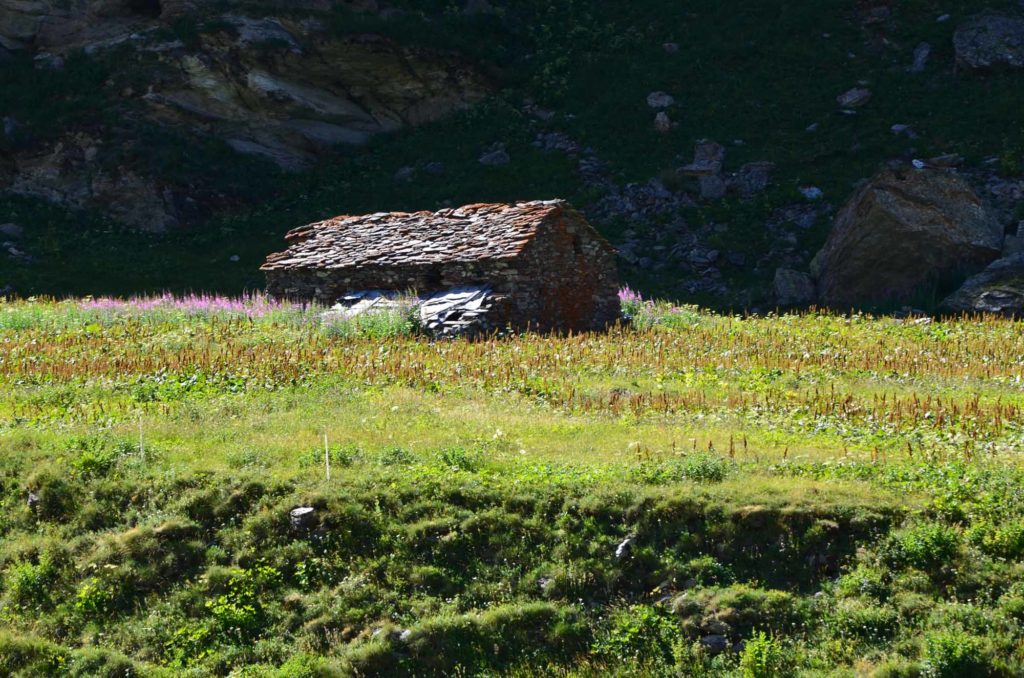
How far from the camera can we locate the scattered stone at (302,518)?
35.6ft

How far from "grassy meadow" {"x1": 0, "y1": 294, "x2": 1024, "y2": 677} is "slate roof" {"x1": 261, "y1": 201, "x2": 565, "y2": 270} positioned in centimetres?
785

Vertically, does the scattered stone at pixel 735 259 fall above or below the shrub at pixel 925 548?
below

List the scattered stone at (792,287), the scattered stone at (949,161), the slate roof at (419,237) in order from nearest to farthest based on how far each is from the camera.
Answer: the slate roof at (419,237) → the scattered stone at (792,287) → the scattered stone at (949,161)

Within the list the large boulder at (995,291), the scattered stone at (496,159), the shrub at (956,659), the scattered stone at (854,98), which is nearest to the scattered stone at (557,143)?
the scattered stone at (496,159)

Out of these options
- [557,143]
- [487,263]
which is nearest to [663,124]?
[557,143]

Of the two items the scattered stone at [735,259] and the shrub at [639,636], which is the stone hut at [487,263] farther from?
the shrub at [639,636]

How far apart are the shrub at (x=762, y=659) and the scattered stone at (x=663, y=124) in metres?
28.3

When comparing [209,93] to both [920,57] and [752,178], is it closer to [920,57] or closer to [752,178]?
[752,178]

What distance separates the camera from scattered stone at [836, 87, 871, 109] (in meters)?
34.5

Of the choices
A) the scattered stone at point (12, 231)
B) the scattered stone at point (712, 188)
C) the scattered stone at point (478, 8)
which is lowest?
the scattered stone at point (712, 188)

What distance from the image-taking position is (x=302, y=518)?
10875 mm

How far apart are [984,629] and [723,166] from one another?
86.1 ft

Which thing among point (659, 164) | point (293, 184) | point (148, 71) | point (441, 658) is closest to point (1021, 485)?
point (441, 658)

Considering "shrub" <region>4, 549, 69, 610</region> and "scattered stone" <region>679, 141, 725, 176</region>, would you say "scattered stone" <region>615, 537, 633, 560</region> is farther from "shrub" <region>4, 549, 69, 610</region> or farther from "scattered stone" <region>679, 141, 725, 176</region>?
"scattered stone" <region>679, 141, 725, 176</region>
